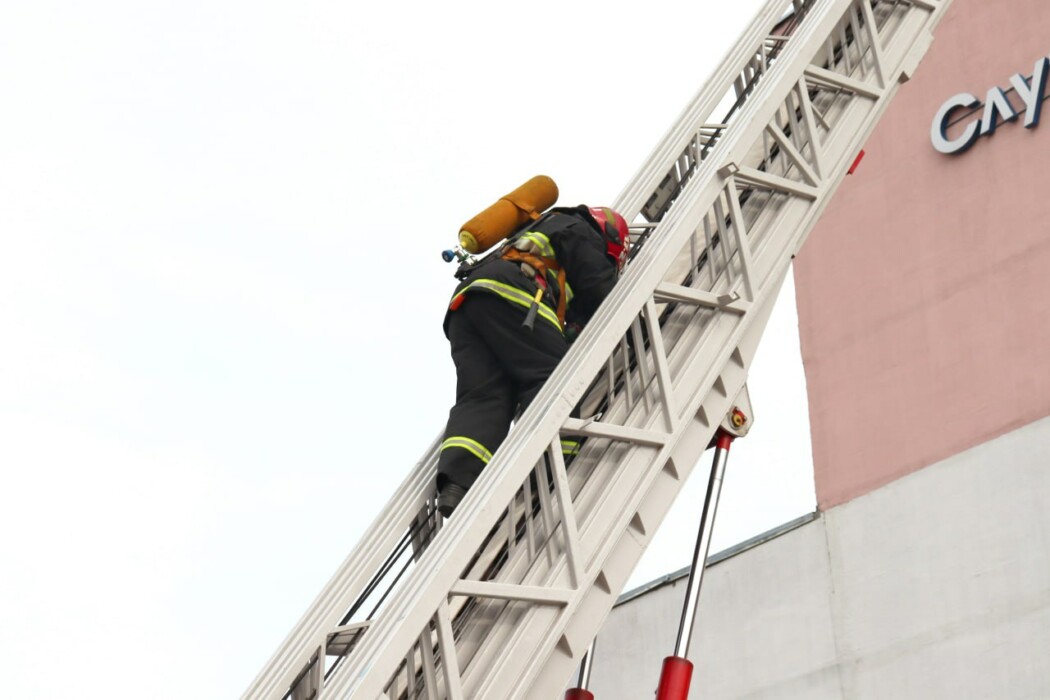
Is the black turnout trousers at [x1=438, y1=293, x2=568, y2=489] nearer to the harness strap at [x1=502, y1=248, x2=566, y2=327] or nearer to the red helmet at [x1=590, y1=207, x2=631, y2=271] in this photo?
the harness strap at [x1=502, y1=248, x2=566, y2=327]

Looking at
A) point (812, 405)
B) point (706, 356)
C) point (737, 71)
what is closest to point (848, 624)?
point (812, 405)

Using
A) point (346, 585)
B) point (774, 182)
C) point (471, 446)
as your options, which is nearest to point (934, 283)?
point (774, 182)

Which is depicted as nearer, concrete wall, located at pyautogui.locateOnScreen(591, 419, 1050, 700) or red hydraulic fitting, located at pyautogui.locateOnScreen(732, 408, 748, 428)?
red hydraulic fitting, located at pyautogui.locateOnScreen(732, 408, 748, 428)

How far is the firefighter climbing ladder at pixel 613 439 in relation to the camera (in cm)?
452

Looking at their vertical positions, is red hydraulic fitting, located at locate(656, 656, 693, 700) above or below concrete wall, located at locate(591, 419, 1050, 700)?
below

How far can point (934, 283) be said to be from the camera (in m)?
14.5

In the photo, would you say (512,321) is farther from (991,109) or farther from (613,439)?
(991,109)

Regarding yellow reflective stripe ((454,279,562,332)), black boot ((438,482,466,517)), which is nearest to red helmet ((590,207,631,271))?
yellow reflective stripe ((454,279,562,332))

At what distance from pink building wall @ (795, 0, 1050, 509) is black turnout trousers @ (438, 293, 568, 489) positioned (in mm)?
8610

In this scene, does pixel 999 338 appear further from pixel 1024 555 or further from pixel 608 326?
pixel 608 326

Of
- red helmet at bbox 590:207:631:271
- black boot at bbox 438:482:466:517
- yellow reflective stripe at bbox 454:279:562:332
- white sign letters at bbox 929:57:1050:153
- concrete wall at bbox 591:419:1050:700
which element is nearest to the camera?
black boot at bbox 438:482:466:517

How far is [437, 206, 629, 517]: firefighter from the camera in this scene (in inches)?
221

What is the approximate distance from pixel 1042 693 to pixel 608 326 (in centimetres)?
824

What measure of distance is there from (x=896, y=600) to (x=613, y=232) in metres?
8.53
